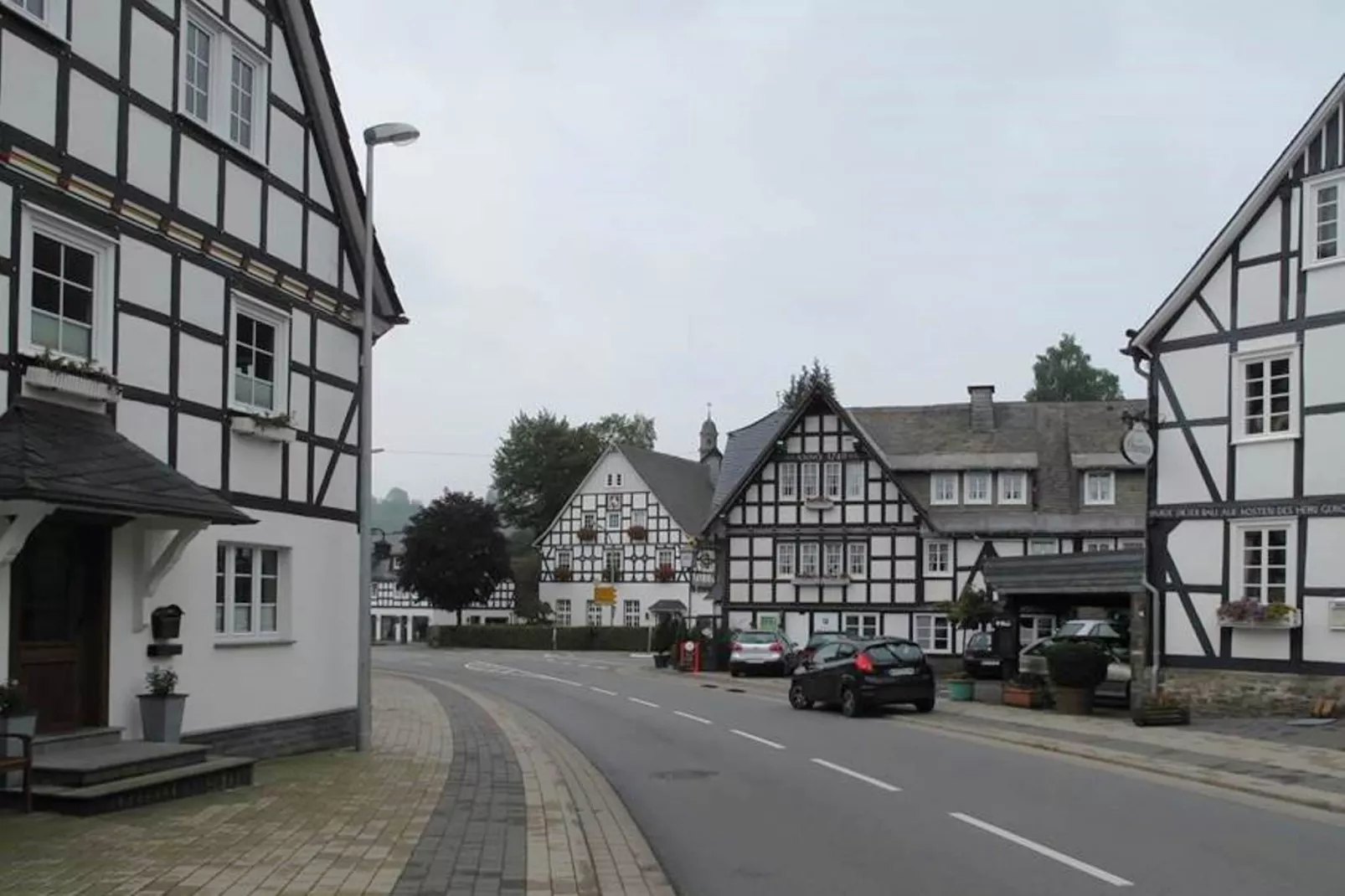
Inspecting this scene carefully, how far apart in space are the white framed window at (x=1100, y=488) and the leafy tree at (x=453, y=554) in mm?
39818

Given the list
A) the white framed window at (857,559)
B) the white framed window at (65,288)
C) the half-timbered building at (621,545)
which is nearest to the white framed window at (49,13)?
the white framed window at (65,288)

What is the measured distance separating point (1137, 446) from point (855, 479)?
74.5 feet

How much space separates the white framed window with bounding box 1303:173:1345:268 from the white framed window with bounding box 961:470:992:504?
77.4ft

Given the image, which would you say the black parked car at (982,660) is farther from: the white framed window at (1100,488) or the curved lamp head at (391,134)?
the curved lamp head at (391,134)

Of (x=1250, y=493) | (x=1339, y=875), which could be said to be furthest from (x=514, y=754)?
(x=1250, y=493)

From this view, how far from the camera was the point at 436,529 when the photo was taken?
74.8 metres

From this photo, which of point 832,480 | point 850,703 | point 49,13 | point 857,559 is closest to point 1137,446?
point 850,703

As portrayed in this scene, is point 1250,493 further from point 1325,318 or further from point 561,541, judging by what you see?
point 561,541

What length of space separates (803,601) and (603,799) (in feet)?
111

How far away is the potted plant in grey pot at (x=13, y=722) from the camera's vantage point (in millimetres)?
10844

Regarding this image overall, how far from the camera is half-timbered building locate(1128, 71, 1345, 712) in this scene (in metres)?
21.9

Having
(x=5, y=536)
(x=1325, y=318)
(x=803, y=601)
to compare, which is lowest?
(x=803, y=601)

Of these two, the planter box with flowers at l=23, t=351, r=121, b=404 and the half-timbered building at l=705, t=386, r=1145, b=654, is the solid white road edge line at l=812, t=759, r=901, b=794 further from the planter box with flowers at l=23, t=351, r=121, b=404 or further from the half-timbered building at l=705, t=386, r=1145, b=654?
the half-timbered building at l=705, t=386, r=1145, b=654

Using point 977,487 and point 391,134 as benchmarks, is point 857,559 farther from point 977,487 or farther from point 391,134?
point 391,134
